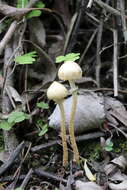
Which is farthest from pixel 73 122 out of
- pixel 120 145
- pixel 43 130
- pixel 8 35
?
pixel 8 35

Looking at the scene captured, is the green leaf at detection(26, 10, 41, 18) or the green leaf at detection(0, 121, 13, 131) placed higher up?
the green leaf at detection(26, 10, 41, 18)

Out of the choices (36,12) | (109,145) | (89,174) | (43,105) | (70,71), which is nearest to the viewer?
(70,71)

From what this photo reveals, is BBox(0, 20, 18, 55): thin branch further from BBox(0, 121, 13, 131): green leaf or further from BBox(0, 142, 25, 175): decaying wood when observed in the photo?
BBox(0, 142, 25, 175): decaying wood

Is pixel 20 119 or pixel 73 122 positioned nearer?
pixel 73 122

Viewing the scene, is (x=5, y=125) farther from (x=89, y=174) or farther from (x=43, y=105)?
(x=89, y=174)

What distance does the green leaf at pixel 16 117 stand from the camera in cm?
193

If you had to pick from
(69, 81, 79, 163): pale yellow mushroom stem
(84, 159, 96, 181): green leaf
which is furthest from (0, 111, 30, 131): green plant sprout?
(84, 159, 96, 181): green leaf

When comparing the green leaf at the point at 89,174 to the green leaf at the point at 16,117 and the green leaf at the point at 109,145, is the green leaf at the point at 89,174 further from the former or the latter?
the green leaf at the point at 16,117

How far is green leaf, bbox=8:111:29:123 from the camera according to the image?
6.32 ft

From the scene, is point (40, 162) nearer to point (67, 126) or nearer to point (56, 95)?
point (67, 126)

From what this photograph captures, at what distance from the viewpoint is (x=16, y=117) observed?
6.40 ft

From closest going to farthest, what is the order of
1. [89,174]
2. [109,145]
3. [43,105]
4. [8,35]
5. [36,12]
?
[89,174] < [109,145] < [43,105] < [8,35] < [36,12]

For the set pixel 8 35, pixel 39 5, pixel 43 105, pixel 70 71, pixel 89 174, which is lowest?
pixel 89 174

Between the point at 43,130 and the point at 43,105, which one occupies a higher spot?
the point at 43,105
